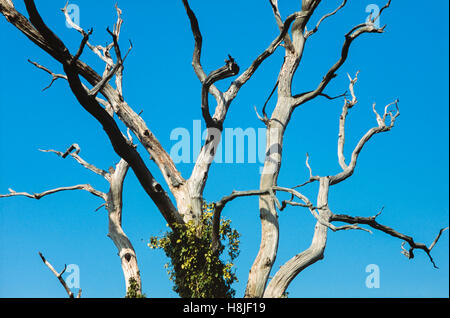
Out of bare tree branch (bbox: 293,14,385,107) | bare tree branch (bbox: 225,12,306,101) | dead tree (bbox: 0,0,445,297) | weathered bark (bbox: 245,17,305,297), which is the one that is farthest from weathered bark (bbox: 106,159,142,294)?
bare tree branch (bbox: 293,14,385,107)

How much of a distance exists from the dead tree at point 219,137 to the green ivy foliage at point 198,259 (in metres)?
0.29

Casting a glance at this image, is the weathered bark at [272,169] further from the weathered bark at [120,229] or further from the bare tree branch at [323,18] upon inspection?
the weathered bark at [120,229]

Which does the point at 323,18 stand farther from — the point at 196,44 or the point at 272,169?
the point at 272,169

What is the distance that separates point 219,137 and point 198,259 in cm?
317

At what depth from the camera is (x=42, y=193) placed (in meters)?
16.2

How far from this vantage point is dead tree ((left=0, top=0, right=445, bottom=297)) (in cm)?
1027

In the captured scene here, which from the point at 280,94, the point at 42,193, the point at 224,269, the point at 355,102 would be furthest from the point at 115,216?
the point at 355,102

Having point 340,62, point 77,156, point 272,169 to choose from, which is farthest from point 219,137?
point 77,156

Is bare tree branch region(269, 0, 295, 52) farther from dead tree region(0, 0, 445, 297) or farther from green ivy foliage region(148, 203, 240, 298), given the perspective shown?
green ivy foliage region(148, 203, 240, 298)

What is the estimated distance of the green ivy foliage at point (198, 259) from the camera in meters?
11.4

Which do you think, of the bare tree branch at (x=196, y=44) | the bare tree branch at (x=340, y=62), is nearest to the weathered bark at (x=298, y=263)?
the bare tree branch at (x=340, y=62)
